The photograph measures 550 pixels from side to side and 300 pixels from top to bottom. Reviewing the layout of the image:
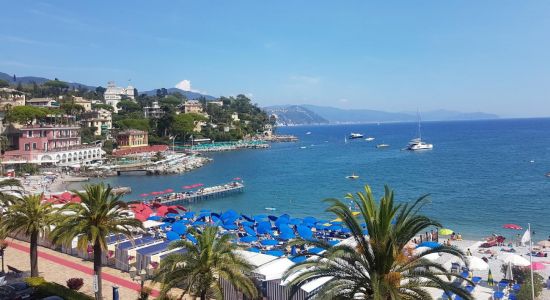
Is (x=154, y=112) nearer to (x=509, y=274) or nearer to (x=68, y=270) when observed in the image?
(x=68, y=270)

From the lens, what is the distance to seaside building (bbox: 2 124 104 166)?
7288cm

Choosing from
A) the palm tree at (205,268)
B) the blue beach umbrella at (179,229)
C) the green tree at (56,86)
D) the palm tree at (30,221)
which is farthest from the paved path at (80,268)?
the green tree at (56,86)

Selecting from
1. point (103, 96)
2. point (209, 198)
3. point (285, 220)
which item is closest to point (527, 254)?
point (285, 220)

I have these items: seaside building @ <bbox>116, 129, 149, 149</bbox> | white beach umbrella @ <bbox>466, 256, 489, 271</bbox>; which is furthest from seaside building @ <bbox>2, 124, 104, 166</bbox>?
white beach umbrella @ <bbox>466, 256, 489, 271</bbox>

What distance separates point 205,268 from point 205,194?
43050 millimetres

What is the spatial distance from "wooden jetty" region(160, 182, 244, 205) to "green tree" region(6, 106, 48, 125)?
1926 inches

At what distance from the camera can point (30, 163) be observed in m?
71.3

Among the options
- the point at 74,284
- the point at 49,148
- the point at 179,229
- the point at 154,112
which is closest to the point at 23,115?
the point at 49,148

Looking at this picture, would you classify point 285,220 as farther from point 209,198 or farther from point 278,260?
point 209,198

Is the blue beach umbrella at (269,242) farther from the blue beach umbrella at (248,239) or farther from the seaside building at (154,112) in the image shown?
Answer: the seaside building at (154,112)

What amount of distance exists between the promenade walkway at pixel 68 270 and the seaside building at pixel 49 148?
53.1 meters

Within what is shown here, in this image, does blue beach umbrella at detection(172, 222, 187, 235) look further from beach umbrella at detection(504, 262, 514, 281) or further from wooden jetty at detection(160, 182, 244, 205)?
wooden jetty at detection(160, 182, 244, 205)

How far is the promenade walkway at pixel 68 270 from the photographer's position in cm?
1850

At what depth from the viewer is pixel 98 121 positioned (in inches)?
4284
